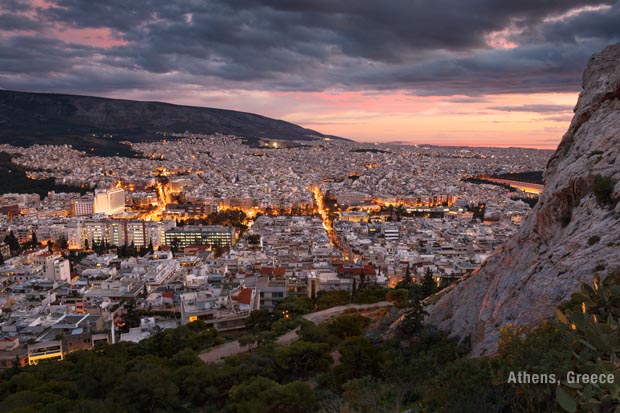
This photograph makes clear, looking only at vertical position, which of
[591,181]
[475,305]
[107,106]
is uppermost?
[107,106]

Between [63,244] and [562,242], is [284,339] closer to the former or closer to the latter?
[562,242]

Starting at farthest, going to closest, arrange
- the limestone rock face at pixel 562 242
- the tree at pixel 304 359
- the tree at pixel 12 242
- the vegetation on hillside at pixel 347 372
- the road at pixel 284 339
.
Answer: the tree at pixel 12 242, the road at pixel 284 339, the tree at pixel 304 359, the limestone rock face at pixel 562 242, the vegetation on hillside at pixel 347 372

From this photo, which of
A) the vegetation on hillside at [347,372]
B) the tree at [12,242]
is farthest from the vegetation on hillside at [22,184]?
the vegetation on hillside at [347,372]

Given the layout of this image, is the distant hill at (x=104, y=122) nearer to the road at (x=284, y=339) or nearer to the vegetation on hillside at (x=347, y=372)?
the road at (x=284, y=339)

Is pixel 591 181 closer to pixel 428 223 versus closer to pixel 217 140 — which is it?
pixel 428 223

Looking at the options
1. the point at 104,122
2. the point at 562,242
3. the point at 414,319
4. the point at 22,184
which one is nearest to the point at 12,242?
the point at 22,184

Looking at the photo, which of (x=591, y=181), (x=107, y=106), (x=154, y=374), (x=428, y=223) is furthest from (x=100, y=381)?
(x=107, y=106)
